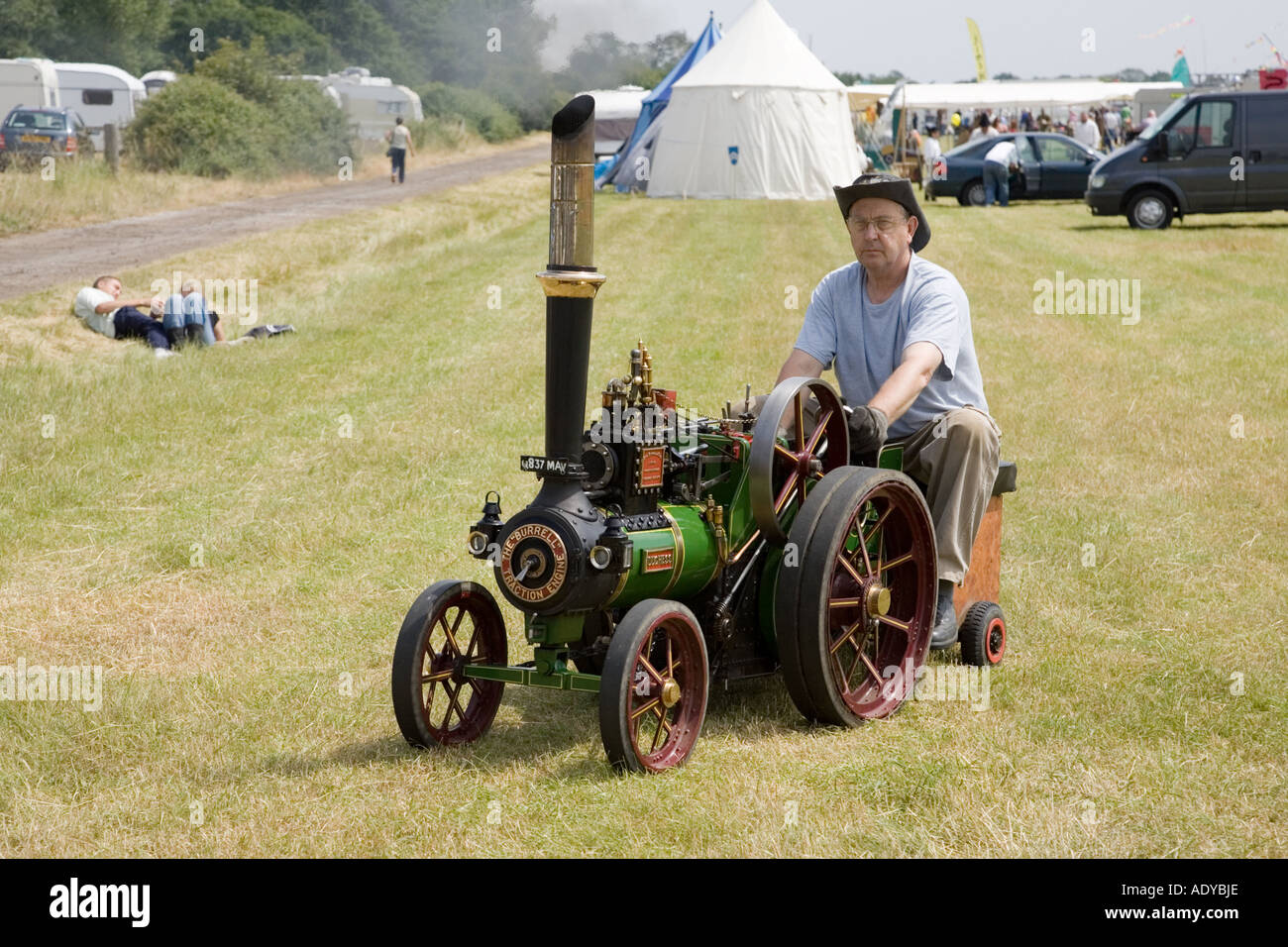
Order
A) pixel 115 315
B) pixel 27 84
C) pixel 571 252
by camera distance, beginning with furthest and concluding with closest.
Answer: pixel 27 84 < pixel 115 315 < pixel 571 252

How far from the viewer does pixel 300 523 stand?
23.9 ft

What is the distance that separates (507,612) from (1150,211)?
1909 cm

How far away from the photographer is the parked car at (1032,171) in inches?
1118

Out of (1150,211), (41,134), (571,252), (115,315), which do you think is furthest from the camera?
(41,134)

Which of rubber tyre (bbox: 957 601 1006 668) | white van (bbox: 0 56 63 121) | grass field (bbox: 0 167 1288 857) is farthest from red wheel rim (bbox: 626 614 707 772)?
white van (bbox: 0 56 63 121)

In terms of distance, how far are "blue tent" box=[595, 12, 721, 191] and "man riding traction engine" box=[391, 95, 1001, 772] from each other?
2655 cm

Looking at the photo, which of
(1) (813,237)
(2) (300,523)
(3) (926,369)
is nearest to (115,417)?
(2) (300,523)

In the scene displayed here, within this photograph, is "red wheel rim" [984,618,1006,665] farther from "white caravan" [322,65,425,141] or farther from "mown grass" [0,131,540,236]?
"white caravan" [322,65,425,141]

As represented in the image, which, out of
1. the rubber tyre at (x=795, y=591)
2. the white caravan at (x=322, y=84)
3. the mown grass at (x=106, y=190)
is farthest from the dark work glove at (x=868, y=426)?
the white caravan at (x=322, y=84)

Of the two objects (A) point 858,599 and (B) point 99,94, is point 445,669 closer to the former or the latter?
(A) point 858,599

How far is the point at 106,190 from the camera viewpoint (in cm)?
2323

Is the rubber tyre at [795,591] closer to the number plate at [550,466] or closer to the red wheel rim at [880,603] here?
the red wheel rim at [880,603]

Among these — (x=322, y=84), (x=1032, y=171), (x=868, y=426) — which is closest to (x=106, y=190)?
(x=322, y=84)

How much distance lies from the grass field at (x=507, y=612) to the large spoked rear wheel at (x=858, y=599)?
0.18 m
